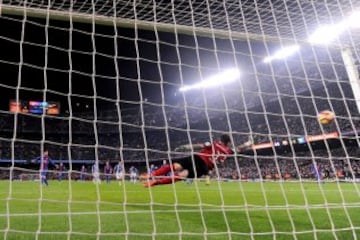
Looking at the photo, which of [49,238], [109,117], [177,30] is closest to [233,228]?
[49,238]

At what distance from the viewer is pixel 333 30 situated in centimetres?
657

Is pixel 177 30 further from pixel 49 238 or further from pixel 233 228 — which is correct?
pixel 49 238

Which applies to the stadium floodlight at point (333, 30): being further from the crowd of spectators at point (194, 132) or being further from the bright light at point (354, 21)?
the crowd of spectators at point (194, 132)

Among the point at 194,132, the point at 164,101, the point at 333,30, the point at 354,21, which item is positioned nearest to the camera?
the point at 354,21

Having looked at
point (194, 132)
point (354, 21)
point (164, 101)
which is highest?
point (194, 132)

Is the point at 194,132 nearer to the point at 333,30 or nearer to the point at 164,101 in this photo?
the point at 164,101

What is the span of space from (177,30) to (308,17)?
2246 mm

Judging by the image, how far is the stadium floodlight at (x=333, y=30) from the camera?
629 centimetres

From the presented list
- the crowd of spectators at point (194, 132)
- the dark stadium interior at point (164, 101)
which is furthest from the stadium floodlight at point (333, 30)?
the crowd of spectators at point (194, 132)

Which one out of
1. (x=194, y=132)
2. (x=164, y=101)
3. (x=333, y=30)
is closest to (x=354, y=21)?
(x=333, y=30)

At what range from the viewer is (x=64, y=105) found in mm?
39406

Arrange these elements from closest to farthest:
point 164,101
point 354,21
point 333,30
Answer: point 354,21, point 333,30, point 164,101

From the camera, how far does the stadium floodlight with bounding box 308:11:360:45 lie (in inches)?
247

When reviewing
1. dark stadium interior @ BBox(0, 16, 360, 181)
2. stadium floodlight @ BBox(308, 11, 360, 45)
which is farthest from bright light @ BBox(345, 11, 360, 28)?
dark stadium interior @ BBox(0, 16, 360, 181)
